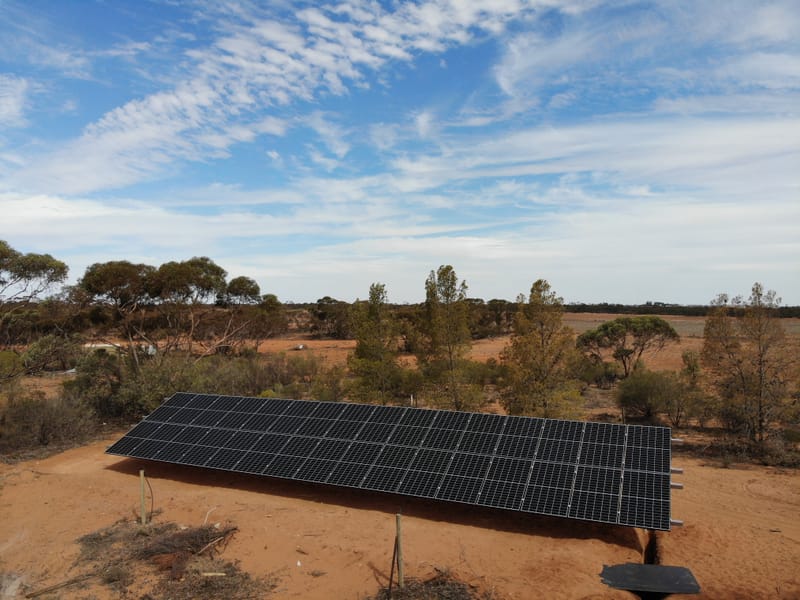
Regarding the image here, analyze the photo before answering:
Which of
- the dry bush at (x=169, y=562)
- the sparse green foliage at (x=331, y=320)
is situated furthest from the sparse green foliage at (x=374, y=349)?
the sparse green foliage at (x=331, y=320)

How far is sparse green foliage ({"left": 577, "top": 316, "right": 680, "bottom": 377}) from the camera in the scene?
33.0 meters

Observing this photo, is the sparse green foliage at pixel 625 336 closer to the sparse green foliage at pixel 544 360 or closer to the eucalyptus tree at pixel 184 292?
the sparse green foliage at pixel 544 360

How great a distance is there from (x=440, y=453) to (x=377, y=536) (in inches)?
88.6

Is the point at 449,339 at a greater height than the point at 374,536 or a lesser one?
greater

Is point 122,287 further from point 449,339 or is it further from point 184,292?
point 449,339

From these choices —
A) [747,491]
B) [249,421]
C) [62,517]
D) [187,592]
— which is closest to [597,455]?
[747,491]

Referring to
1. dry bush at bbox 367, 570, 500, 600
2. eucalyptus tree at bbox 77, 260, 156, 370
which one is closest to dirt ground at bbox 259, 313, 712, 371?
eucalyptus tree at bbox 77, 260, 156, 370

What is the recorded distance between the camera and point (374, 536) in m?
9.52

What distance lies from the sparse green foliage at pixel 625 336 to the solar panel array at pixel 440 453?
23171 millimetres

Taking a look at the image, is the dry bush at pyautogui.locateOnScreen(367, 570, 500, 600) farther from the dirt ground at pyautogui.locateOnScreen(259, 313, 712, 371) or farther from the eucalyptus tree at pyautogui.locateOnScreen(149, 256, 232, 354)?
the dirt ground at pyautogui.locateOnScreen(259, 313, 712, 371)

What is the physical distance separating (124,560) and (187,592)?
68.4 inches

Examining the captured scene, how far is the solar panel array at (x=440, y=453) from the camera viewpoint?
30.9 ft

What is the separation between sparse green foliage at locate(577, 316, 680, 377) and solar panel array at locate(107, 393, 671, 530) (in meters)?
23.2

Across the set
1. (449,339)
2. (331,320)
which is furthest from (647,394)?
(331,320)
